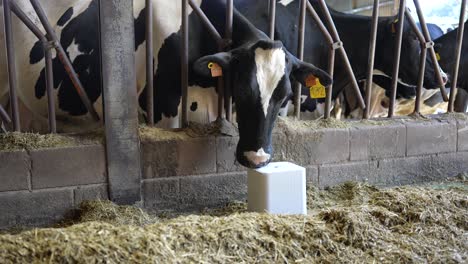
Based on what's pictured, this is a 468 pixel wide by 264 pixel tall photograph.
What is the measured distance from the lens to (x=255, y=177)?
3.96m

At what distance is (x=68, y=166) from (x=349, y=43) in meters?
3.59

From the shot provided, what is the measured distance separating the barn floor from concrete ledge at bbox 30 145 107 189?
1.50ft

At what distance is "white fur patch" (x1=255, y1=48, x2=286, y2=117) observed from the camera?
4078mm

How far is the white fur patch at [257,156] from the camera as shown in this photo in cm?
397

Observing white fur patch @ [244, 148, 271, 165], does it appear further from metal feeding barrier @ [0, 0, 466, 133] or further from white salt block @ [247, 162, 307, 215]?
metal feeding barrier @ [0, 0, 466, 133]

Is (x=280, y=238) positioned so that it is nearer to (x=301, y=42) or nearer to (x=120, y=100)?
(x=120, y=100)

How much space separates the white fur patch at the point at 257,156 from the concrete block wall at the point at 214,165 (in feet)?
1.62

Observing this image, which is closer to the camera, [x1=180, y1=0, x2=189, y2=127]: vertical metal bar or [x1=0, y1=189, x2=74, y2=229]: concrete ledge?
[x1=0, y1=189, x2=74, y2=229]: concrete ledge

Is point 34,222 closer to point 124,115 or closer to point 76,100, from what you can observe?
point 124,115

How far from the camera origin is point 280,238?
3004mm

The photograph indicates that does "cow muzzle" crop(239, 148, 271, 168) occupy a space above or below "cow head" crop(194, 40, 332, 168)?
below

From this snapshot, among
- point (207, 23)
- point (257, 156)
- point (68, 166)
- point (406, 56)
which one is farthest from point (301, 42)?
point (68, 166)

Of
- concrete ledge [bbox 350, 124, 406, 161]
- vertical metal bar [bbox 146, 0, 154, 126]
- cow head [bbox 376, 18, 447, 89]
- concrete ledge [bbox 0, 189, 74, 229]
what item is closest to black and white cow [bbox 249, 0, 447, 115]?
cow head [bbox 376, 18, 447, 89]

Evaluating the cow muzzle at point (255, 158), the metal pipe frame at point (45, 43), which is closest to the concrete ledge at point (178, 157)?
the cow muzzle at point (255, 158)
